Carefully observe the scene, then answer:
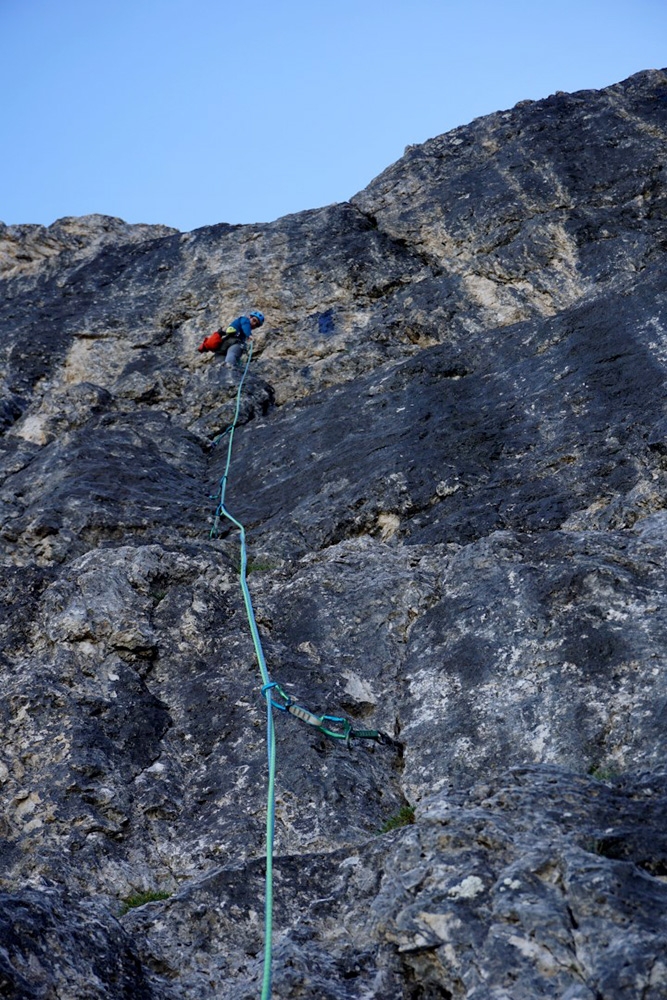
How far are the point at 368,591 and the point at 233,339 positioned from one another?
6.30m

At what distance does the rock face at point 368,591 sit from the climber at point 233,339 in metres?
0.26

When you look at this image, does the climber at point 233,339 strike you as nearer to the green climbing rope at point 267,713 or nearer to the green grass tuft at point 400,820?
the green climbing rope at point 267,713

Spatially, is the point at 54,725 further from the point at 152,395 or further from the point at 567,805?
the point at 152,395

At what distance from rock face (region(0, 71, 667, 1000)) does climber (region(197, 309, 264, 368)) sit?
26cm

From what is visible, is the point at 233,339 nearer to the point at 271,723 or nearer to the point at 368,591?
the point at 368,591

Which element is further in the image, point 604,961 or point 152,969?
point 152,969

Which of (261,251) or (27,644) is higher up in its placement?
(261,251)

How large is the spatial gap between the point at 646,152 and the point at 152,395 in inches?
290

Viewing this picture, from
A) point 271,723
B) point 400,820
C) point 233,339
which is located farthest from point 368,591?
point 233,339

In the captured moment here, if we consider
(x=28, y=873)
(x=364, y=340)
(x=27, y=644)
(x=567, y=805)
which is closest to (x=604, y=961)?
(x=567, y=805)

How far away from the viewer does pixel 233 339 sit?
14.2 meters

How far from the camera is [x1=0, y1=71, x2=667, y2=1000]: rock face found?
17.2 feet

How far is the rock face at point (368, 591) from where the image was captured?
525 centimetres

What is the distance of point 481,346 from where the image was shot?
40.6ft
